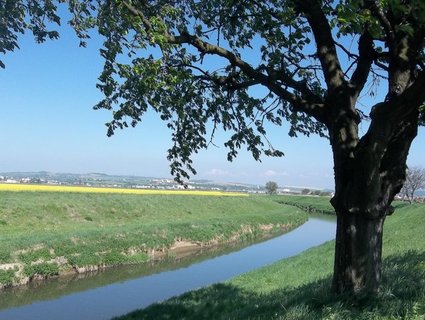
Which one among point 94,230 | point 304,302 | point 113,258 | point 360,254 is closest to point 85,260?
point 113,258

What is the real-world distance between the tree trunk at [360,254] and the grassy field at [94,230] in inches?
651

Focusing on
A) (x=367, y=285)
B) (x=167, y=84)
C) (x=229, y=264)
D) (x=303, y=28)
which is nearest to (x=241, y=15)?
(x=303, y=28)

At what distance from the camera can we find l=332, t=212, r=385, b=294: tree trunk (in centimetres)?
640

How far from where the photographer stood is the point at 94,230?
27.7 meters

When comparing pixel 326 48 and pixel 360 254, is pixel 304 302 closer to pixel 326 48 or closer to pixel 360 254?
pixel 360 254

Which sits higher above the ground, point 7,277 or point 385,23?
point 385,23

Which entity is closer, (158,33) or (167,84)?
(158,33)

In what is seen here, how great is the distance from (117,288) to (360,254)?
52.9 feet

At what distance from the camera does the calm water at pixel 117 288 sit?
1675 cm

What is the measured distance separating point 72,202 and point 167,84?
1230 inches

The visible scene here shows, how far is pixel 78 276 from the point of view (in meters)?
21.9

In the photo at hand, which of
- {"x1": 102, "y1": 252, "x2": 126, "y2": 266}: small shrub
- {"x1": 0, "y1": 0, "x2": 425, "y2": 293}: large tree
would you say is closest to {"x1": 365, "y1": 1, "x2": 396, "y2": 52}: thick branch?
{"x1": 0, "y1": 0, "x2": 425, "y2": 293}: large tree

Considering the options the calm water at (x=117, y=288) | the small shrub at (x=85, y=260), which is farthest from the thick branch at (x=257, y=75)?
the small shrub at (x=85, y=260)

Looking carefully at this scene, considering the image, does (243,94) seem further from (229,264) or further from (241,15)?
(229,264)
